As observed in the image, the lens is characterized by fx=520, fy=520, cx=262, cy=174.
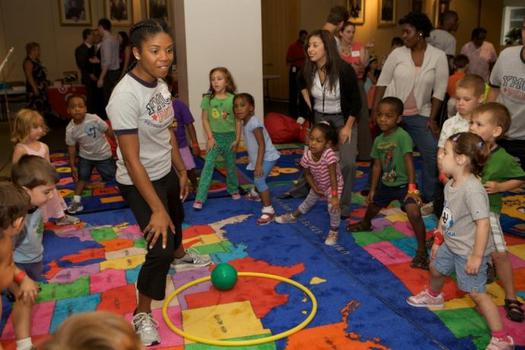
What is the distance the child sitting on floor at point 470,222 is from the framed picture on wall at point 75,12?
1351 cm

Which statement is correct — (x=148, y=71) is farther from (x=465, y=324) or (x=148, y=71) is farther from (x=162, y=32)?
(x=465, y=324)

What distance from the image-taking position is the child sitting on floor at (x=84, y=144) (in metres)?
6.00

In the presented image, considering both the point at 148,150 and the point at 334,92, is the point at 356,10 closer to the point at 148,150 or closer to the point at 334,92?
the point at 334,92

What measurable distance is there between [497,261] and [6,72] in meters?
14.1

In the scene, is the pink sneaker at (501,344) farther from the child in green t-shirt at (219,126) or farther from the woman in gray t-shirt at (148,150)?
the child in green t-shirt at (219,126)

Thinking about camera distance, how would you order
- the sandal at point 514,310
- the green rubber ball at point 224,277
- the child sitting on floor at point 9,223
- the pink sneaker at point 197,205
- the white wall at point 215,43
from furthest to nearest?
1. the white wall at point 215,43
2. the pink sneaker at point 197,205
3. the green rubber ball at point 224,277
4. the sandal at point 514,310
5. the child sitting on floor at point 9,223

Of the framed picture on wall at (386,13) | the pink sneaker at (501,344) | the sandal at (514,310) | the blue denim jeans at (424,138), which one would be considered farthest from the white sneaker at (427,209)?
the framed picture on wall at (386,13)

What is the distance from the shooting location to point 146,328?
128 inches

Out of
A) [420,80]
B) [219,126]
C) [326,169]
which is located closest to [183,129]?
[219,126]

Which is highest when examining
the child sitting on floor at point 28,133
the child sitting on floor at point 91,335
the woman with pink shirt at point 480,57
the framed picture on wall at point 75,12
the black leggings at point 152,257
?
the framed picture on wall at point 75,12

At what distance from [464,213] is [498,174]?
25.3 inches

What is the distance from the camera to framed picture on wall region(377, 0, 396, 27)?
671 inches

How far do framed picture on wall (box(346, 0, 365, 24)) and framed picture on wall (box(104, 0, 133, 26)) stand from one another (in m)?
6.69

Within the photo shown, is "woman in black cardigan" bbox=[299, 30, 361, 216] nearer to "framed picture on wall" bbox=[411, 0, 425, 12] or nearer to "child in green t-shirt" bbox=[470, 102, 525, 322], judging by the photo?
"child in green t-shirt" bbox=[470, 102, 525, 322]
